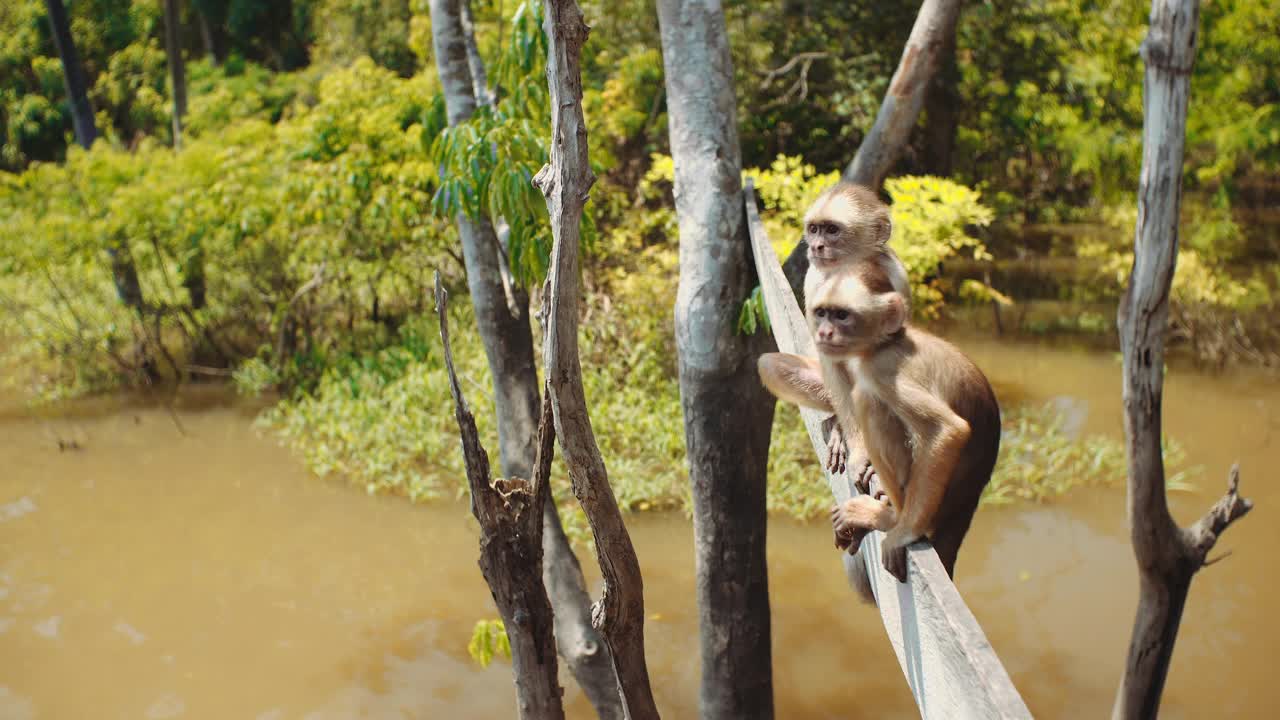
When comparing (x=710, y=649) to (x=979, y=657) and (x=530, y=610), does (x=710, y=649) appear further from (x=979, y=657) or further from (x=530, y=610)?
(x=979, y=657)

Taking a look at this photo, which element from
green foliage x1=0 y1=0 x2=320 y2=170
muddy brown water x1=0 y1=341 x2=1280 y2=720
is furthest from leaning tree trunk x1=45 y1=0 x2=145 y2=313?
green foliage x1=0 y1=0 x2=320 y2=170

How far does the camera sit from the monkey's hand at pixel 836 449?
2.20 metres

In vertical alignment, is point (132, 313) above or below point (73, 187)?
below

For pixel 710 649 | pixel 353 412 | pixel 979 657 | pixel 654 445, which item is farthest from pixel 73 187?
pixel 979 657

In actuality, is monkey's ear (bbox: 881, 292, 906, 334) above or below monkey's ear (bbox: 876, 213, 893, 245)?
below

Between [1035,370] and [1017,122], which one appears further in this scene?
[1017,122]

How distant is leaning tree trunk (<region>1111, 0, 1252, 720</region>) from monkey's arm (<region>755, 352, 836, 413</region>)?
4.46ft

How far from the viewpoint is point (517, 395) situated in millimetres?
3871

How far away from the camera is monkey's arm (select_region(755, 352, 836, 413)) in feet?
7.97

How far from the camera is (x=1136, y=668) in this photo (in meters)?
3.44

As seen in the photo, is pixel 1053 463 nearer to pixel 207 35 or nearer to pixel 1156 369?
pixel 1156 369

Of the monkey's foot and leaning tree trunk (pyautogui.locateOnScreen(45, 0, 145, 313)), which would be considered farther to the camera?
leaning tree trunk (pyautogui.locateOnScreen(45, 0, 145, 313))

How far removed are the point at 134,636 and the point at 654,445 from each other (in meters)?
3.36

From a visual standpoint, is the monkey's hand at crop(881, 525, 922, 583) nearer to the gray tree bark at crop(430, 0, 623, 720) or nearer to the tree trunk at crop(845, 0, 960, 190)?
the tree trunk at crop(845, 0, 960, 190)
